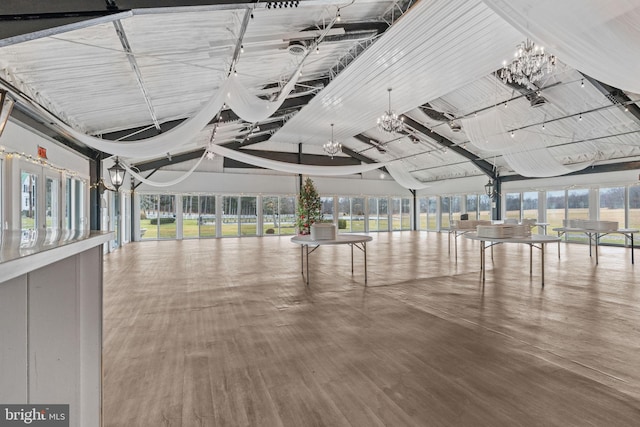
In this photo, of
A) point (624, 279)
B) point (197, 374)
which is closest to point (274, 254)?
point (197, 374)

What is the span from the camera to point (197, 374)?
85.0 inches

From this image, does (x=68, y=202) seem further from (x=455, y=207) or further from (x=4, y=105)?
(x=455, y=207)

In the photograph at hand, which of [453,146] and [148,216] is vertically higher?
[453,146]

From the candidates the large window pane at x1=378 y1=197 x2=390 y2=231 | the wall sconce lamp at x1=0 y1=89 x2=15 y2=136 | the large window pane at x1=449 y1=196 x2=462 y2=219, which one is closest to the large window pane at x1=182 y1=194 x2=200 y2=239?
the large window pane at x1=378 y1=197 x2=390 y2=231

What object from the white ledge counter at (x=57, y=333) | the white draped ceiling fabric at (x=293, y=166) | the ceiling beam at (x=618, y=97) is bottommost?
the white ledge counter at (x=57, y=333)

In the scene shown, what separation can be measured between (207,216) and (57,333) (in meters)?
13.7

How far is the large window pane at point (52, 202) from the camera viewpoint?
5.61m

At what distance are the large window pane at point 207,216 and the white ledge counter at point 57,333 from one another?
13529 mm

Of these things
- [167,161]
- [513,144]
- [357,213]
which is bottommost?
[357,213]

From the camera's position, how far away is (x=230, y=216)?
1438 centimetres

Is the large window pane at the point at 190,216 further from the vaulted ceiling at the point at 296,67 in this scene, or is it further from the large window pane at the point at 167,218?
the vaulted ceiling at the point at 296,67

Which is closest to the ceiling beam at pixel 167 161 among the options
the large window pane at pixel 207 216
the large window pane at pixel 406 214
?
the large window pane at pixel 207 216

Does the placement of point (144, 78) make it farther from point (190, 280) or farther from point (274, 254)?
point (274, 254)

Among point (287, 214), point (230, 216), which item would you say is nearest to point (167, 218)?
point (230, 216)
